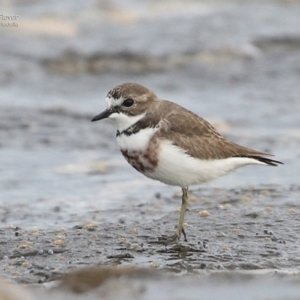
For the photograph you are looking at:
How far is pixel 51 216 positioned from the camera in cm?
776

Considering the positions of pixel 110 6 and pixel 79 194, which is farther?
pixel 110 6

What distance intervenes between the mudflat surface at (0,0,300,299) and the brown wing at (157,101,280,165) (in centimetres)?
67

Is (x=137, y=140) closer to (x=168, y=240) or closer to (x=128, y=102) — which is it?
(x=128, y=102)

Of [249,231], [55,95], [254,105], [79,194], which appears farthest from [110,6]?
[249,231]

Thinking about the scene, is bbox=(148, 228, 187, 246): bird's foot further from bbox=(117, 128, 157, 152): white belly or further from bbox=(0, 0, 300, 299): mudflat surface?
bbox=(117, 128, 157, 152): white belly

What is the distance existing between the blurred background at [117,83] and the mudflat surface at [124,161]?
0.03 m

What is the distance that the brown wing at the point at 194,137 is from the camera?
6355 mm

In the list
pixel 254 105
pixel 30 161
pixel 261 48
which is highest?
pixel 261 48

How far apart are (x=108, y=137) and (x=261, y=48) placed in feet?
19.2

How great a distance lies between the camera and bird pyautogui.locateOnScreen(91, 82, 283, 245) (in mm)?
6219

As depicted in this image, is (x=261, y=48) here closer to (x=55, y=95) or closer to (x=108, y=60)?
(x=108, y=60)

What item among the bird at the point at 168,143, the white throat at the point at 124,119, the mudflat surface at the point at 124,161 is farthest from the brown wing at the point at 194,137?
the mudflat surface at the point at 124,161

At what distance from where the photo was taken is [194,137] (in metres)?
6.52

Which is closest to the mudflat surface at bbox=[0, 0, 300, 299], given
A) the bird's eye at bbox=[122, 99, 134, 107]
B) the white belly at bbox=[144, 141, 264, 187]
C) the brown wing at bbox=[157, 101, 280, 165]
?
the white belly at bbox=[144, 141, 264, 187]
